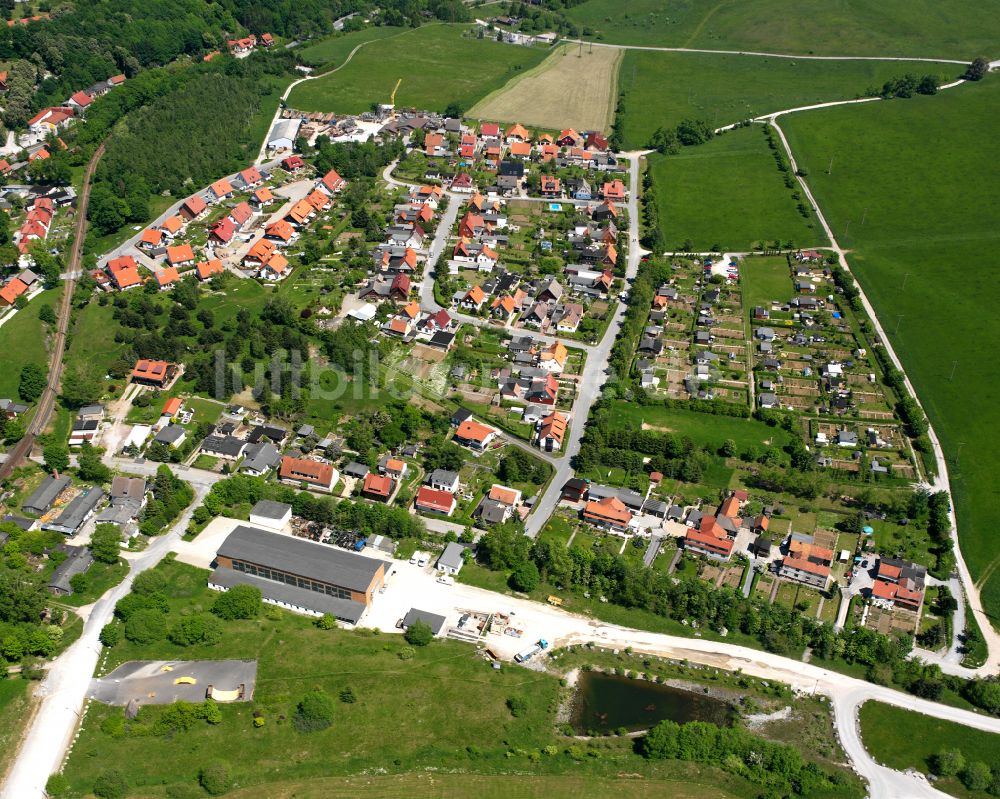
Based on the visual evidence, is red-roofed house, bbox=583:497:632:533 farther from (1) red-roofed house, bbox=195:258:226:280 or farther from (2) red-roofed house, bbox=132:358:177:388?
(1) red-roofed house, bbox=195:258:226:280

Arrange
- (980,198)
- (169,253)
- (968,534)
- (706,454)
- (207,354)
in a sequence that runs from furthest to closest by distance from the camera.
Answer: (980,198) → (169,253) → (207,354) → (706,454) → (968,534)

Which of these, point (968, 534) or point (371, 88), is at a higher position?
point (371, 88)

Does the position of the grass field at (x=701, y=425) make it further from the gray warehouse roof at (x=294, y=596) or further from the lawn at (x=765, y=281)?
the gray warehouse roof at (x=294, y=596)

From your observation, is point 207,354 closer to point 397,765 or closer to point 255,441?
point 255,441

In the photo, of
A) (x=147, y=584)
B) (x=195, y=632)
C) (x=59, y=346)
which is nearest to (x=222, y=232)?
(x=59, y=346)

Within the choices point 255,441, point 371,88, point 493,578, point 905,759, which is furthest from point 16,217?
point 905,759

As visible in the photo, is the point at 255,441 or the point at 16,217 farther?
the point at 16,217

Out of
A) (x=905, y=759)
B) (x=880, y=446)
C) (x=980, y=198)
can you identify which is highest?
(x=980, y=198)
